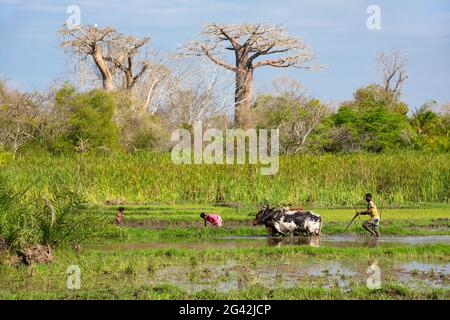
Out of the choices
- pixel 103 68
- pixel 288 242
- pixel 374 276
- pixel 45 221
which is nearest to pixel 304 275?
pixel 374 276

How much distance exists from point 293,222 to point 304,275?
5.08m

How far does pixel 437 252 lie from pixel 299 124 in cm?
2630

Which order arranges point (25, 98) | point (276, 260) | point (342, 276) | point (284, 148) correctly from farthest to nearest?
point (284, 148) < point (25, 98) < point (276, 260) < point (342, 276)

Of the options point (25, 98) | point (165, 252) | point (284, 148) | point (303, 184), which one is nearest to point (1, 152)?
point (25, 98)

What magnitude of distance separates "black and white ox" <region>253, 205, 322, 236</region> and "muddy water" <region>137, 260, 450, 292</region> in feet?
11.7

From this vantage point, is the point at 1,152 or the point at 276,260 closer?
the point at 276,260

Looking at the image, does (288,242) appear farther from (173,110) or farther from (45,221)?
(173,110)

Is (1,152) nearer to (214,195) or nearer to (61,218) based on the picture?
(214,195)

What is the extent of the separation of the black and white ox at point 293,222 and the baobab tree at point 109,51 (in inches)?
1051

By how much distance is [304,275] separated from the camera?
11969 millimetres

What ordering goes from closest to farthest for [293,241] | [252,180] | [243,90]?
[293,241] → [252,180] → [243,90]

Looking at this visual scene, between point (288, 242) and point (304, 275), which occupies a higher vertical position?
point (304, 275)

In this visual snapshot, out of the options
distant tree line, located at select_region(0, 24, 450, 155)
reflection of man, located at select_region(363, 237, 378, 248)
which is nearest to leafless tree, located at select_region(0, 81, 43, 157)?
distant tree line, located at select_region(0, 24, 450, 155)

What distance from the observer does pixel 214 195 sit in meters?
24.0
